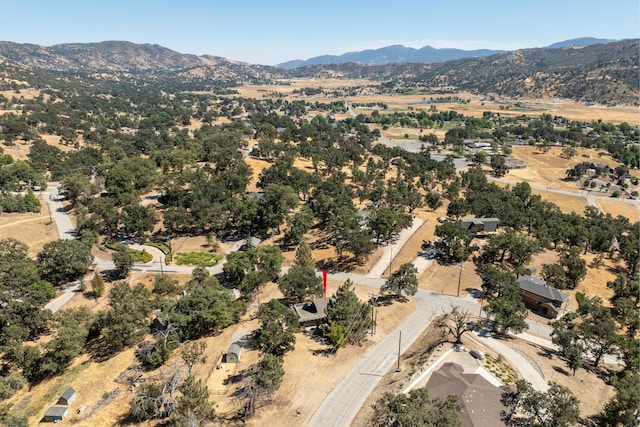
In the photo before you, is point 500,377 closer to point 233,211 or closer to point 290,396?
point 290,396

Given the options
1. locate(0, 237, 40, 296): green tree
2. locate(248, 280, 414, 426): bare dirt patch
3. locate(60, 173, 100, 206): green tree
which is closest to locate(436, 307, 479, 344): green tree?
locate(248, 280, 414, 426): bare dirt patch

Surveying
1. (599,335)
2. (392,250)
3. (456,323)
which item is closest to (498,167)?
(392,250)

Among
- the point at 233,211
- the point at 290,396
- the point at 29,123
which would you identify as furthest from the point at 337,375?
the point at 29,123

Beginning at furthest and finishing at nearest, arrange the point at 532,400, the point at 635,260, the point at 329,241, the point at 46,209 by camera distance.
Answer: the point at 46,209 → the point at 329,241 → the point at 635,260 → the point at 532,400

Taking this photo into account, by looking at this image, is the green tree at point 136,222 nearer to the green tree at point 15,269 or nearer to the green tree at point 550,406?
the green tree at point 15,269

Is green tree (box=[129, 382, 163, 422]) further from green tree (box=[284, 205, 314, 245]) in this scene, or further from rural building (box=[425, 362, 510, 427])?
green tree (box=[284, 205, 314, 245])

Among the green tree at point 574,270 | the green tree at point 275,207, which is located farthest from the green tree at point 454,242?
the green tree at point 275,207

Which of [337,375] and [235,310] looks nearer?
[337,375]
